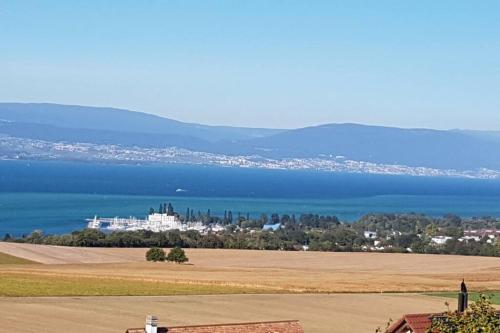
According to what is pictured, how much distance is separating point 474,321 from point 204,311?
2472 cm

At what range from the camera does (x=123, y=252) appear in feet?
258

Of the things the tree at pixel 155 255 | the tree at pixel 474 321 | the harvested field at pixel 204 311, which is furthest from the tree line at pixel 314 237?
the tree at pixel 474 321

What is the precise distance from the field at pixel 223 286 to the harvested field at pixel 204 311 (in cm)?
4

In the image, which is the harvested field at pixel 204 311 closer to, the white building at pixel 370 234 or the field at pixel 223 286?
the field at pixel 223 286

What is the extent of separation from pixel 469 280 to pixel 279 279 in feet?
41.0

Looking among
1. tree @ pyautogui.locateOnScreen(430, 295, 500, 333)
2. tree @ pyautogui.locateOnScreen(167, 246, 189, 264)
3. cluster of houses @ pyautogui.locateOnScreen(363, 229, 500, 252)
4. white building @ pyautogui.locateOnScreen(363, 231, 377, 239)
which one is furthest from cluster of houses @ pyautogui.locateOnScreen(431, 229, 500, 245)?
tree @ pyautogui.locateOnScreen(430, 295, 500, 333)

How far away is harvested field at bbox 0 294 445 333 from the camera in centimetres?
3359

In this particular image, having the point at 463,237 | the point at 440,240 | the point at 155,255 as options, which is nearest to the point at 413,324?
the point at 155,255

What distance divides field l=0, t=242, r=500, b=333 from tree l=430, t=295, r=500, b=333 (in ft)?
58.4

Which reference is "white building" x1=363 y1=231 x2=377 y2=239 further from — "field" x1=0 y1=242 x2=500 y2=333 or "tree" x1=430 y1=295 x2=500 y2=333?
"tree" x1=430 y1=295 x2=500 y2=333

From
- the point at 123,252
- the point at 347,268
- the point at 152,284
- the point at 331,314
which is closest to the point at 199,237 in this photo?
the point at 123,252

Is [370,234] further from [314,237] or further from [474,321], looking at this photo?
[474,321]

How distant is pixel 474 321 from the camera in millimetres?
15250

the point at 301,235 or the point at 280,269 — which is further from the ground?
the point at 301,235
